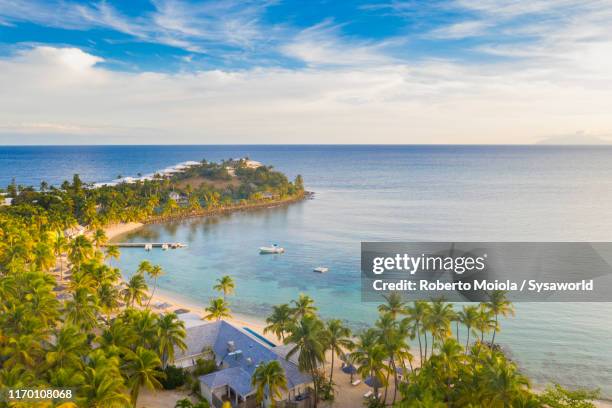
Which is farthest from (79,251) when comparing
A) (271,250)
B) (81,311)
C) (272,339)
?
(271,250)

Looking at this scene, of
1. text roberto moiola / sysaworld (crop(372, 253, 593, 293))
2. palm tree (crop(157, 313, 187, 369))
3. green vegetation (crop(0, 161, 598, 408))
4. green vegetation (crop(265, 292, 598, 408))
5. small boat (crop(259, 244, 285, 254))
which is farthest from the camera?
small boat (crop(259, 244, 285, 254))

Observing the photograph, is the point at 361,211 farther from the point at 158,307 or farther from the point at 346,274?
the point at 158,307

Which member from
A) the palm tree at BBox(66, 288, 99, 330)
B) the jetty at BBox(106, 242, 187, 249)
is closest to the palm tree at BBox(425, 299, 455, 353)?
the palm tree at BBox(66, 288, 99, 330)

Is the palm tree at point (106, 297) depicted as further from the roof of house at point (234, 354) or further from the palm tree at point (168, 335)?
the palm tree at point (168, 335)

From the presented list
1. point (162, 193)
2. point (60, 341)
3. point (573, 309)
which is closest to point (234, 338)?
point (60, 341)

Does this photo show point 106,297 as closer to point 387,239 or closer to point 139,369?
point 139,369

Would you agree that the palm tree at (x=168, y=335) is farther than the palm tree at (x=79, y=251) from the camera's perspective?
No

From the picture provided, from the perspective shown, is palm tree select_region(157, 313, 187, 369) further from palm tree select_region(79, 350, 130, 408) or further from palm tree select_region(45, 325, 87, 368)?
palm tree select_region(79, 350, 130, 408)

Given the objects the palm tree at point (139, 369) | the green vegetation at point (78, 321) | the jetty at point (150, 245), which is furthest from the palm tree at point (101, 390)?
the jetty at point (150, 245)
